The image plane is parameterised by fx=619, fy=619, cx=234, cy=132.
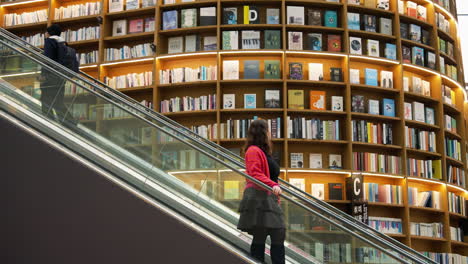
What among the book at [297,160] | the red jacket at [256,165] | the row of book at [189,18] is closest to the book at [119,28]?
the row of book at [189,18]

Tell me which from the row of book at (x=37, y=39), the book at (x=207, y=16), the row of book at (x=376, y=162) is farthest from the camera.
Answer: the row of book at (x=37, y=39)

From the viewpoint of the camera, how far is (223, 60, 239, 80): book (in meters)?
7.53

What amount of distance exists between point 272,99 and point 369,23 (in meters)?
1.68

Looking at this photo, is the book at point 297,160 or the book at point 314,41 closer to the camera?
the book at point 297,160

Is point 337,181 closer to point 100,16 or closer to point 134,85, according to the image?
point 134,85

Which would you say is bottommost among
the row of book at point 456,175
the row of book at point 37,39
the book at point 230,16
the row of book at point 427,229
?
the row of book at point 427,229

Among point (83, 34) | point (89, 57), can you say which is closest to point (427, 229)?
point (89, 57)

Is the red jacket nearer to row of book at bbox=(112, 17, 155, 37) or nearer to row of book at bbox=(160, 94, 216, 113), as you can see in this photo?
row of book at bbox=(160, 94, 216, 113)

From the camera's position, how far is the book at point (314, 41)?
25.2 ft

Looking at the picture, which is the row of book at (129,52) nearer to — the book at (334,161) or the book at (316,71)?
the book at (316,71)

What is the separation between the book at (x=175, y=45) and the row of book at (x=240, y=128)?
1208 millimetres

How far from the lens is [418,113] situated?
25.8ft

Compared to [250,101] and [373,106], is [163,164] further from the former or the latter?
[373,106]

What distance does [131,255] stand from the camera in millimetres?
3889
